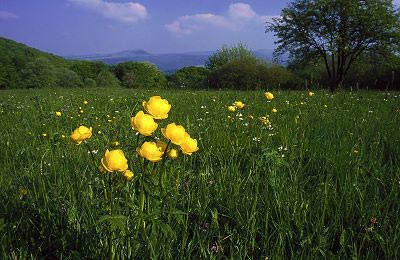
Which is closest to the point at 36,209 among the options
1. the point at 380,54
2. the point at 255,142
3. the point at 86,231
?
the point at 86,231

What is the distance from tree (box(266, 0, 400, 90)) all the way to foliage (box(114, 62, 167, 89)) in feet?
229

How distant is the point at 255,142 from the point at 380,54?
35.6 meters

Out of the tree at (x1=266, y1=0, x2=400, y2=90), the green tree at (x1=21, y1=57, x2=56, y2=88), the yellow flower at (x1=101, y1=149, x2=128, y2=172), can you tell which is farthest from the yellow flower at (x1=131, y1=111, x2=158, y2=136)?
the green tree at (x1=21, y1=57, x2=56, y2=88)


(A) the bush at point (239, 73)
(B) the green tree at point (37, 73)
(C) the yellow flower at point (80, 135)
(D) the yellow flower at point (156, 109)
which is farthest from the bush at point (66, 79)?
(D) the yellow flower at point (156, 109)

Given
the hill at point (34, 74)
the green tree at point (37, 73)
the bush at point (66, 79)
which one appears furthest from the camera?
the bush at point (66, 79)

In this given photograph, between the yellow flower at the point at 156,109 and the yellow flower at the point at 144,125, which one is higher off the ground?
the yellow flower at the point at 156,109

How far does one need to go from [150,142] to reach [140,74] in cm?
10854

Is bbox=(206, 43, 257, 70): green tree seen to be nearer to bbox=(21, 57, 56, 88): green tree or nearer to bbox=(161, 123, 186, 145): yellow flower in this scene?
bbox=(21, 57, 56, 88): green tree

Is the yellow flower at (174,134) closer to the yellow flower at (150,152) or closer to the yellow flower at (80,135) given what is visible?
the yellow flower at (150,152)

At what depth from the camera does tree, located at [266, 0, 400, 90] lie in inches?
1293

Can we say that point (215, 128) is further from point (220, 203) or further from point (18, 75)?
point (18, 75)

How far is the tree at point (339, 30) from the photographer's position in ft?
108

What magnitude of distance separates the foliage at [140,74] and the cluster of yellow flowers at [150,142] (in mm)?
101739

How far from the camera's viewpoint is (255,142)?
12.6 feet
